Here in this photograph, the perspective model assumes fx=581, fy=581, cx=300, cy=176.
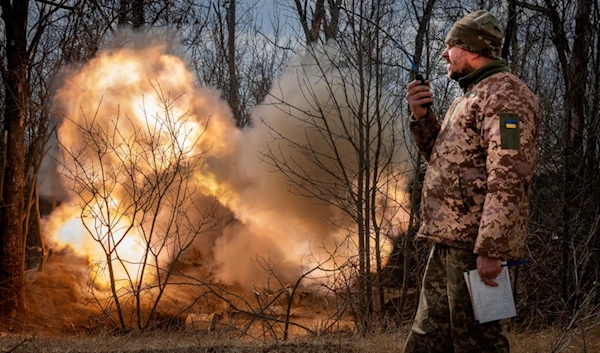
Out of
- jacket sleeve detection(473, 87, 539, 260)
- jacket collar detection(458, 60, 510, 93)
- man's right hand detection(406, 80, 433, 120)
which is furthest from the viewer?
man's right hand detection(406, 80, 433, 120)

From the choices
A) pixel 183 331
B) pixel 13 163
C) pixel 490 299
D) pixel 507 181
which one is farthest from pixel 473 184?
pixel 13 163

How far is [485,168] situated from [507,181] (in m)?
0.26

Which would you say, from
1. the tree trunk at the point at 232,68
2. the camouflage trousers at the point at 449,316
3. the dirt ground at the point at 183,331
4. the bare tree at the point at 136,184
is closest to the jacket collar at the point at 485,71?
the camouflage trousers at the point at 449,316

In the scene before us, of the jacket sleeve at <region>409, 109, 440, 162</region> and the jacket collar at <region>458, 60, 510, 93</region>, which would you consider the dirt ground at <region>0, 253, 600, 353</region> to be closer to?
the jacket sleeve at <region>409, 109, 440, 162</region>

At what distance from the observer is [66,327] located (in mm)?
10734

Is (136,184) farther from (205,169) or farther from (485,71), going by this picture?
(485,71)

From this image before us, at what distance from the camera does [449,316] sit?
3137 mm

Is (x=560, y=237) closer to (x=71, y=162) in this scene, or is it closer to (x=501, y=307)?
(x=501, y=307)

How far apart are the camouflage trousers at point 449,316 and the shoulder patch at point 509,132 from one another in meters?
0.60

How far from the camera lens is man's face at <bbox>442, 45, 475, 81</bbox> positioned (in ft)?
10.4

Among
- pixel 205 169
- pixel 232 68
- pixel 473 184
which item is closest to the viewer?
pixel 473 184

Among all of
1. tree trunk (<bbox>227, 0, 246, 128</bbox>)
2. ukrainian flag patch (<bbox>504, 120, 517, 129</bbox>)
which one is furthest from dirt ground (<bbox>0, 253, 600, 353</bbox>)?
tree trunk (<bbox>227, 0, 246, 128</bbox>)

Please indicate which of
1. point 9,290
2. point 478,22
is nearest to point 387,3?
point 478,22

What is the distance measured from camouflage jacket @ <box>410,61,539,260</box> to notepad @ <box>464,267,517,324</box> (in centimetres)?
16
